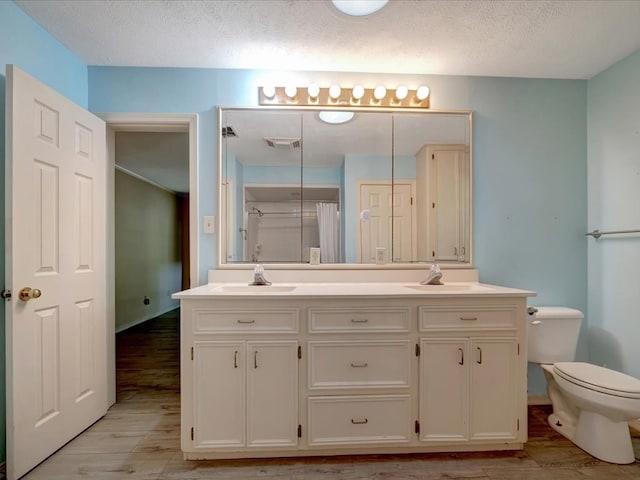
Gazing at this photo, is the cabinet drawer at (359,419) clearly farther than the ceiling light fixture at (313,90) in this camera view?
No

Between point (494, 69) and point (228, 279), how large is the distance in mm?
2260

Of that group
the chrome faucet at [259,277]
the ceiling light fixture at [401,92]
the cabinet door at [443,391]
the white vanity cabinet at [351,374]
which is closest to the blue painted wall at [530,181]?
the ceiling light fixture at [401,92]

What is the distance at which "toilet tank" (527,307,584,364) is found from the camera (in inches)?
75.5

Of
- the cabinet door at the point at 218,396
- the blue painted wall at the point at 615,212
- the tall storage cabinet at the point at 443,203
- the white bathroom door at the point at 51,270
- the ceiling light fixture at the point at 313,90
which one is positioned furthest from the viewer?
the tall storage cabinet at the point at 443,203

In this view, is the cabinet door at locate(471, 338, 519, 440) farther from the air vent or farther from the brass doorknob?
the brass doorknob

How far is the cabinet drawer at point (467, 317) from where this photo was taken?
5.11 ft

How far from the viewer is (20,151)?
1.40m

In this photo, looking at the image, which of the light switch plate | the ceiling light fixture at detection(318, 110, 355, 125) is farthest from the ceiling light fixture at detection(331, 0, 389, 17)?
the light switch plate

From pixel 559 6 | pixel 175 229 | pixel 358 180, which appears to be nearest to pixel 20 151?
pixel 358 180

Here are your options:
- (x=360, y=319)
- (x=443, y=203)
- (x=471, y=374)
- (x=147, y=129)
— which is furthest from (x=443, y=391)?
(x=147, y=129)

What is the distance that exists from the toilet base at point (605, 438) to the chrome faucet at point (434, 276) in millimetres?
997

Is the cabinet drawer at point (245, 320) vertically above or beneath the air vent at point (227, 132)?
beneath

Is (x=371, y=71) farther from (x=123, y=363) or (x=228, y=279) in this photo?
(x=123, y=363)

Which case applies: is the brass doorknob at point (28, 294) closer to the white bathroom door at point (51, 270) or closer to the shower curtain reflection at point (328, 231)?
the white bathroom door at point (51, 270)
